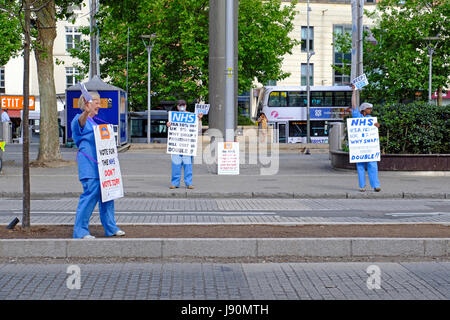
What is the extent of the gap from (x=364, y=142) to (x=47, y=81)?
10.5 meters

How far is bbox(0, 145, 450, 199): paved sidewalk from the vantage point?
1479cm

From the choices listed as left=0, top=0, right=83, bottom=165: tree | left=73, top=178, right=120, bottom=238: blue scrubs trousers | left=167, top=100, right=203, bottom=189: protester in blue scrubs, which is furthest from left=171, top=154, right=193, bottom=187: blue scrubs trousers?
left=0, top=0, right=83, bottom=165: tree

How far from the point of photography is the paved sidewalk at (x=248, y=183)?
14.8 metres

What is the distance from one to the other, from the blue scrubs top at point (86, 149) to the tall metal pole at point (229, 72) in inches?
421

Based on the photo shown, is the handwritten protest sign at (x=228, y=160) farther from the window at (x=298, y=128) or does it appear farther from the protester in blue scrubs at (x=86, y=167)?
the window at (x=298, y=128)

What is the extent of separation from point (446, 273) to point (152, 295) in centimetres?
297

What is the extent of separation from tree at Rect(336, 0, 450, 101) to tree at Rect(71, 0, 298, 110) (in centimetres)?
636

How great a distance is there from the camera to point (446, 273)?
6988mm

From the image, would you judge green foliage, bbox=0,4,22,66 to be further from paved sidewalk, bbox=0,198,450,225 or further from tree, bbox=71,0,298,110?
paved sidewalk, bbox=0,198,450,225

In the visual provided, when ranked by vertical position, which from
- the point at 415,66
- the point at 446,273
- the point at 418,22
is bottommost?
the point at 446,273

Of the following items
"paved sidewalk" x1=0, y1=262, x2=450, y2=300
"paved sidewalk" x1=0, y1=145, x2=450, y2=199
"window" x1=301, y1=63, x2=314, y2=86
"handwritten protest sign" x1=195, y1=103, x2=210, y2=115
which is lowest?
"paved sidewalk" x1=0, y1=262, x2=450, y2=300

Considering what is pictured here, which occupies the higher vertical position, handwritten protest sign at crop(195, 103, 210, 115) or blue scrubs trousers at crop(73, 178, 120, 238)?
handwritten protest sign at crop(195, 103, 210, 115)
